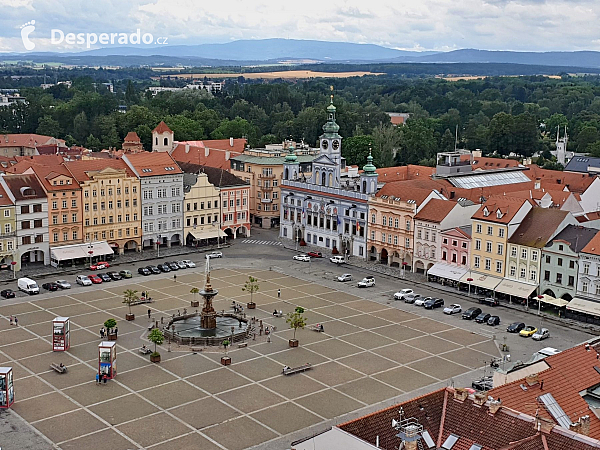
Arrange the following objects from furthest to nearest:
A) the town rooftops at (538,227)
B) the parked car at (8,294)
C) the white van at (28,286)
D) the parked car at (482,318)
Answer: the white van at (28,286) < the town rooftops at (538,227) < the parked car at (8,294) < the parked car at (482,318)

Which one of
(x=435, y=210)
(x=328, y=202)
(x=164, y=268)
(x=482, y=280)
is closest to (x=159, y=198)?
(x=164, y=268)

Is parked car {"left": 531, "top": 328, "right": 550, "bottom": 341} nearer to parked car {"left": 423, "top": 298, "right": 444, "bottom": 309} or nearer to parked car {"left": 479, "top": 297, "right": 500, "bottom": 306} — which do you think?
parked car {"left": 479, "top": 297, "right": 500, "bottom": 306}

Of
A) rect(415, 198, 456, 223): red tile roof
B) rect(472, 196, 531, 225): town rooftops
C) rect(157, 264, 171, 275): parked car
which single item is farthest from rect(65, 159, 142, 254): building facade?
rect(472, 196, 531, 225): town rooftops


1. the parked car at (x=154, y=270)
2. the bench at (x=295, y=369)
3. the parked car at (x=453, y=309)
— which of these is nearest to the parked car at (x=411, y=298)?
the parked car at (x=453, y=309)

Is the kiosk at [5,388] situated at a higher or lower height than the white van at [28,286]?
higher

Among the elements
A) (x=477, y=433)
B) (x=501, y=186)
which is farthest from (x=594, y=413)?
(x=501, y=186)

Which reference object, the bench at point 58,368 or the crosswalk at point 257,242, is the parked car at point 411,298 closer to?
the crosswalk at point 257,242
